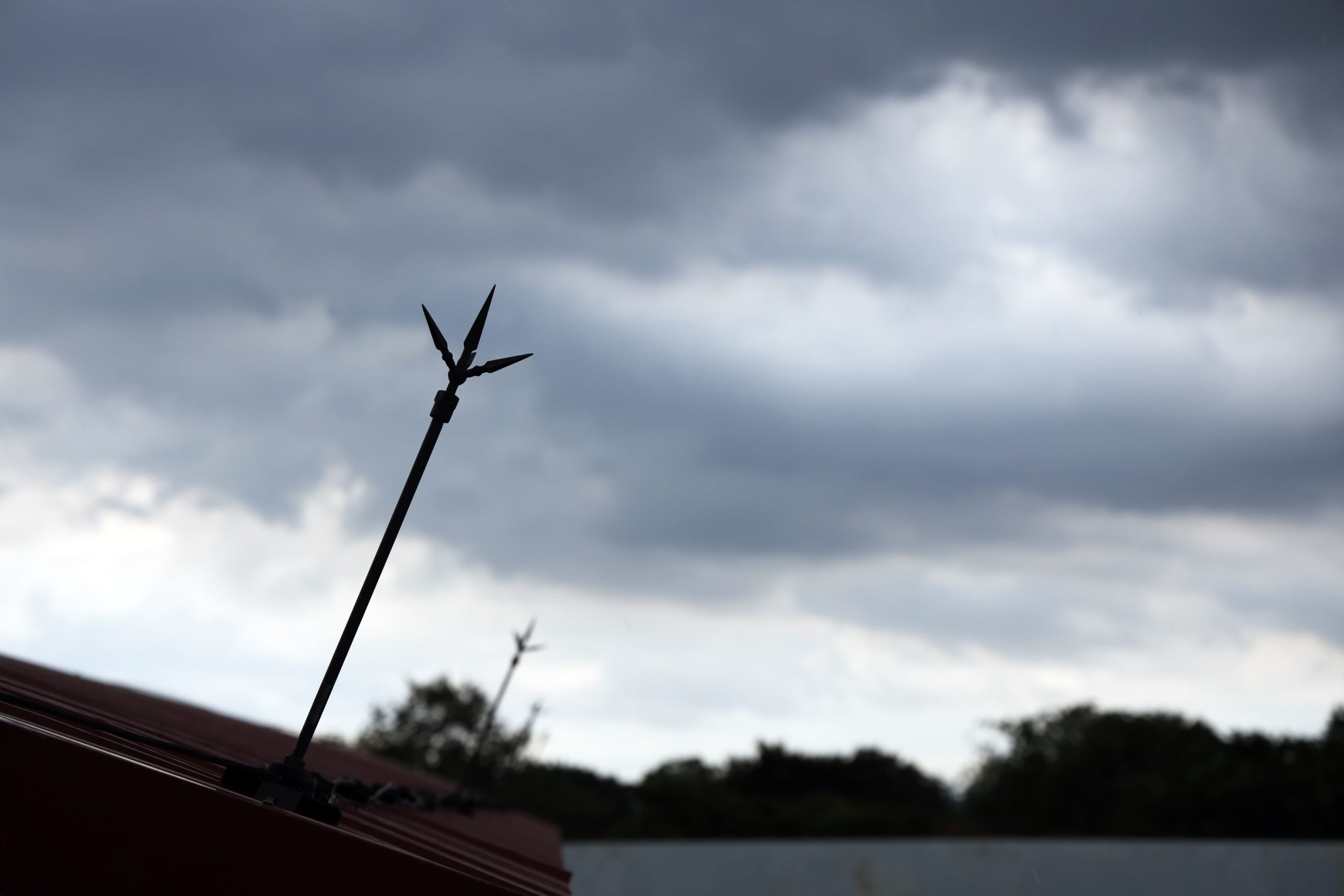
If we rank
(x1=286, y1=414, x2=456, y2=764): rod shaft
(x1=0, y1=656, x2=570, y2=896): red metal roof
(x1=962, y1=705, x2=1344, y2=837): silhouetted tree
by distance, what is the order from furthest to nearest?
(x1=962, y1=705, x2=1344, y2=837): silhouetted tree, (x1=286, y1=414, x2=456, y2=764): rod shaft, (x1=0, y1=656, x2=570, y2=896): red metal roof

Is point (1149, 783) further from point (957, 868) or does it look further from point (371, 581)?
point (371, 581)

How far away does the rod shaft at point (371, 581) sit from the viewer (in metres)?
4.82

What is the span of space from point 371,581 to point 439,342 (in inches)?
41.3

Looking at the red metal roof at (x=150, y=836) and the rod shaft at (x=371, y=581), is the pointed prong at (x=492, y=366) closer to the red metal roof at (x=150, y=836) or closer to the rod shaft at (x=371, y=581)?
the rod shaft at (x=371, y=581)

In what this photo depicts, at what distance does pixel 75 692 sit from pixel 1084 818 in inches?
2256

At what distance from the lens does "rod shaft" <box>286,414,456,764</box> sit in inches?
190

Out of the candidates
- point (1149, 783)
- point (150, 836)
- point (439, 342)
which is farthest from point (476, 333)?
point (1149, 783)

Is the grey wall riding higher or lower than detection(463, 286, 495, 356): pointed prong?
lower

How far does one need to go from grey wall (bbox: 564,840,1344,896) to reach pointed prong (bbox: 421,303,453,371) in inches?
944

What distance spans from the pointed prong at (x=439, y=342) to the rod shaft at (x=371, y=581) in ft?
0.81

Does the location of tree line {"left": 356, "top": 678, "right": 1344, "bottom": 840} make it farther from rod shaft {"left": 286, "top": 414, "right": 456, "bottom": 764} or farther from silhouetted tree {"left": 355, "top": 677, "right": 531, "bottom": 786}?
rod shaft {"left": 286, "top": 414, "right": 456, "bottom": 764}

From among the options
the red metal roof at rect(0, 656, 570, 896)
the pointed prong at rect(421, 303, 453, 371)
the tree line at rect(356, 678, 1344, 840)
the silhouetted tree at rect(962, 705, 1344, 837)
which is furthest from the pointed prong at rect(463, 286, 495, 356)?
the silhouetted tree at rect(962, 705, 1344, 837)

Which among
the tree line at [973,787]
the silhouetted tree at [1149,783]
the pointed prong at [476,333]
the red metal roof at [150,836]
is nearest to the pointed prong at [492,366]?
the pointed prong at [476,333]

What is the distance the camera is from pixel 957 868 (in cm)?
2773
